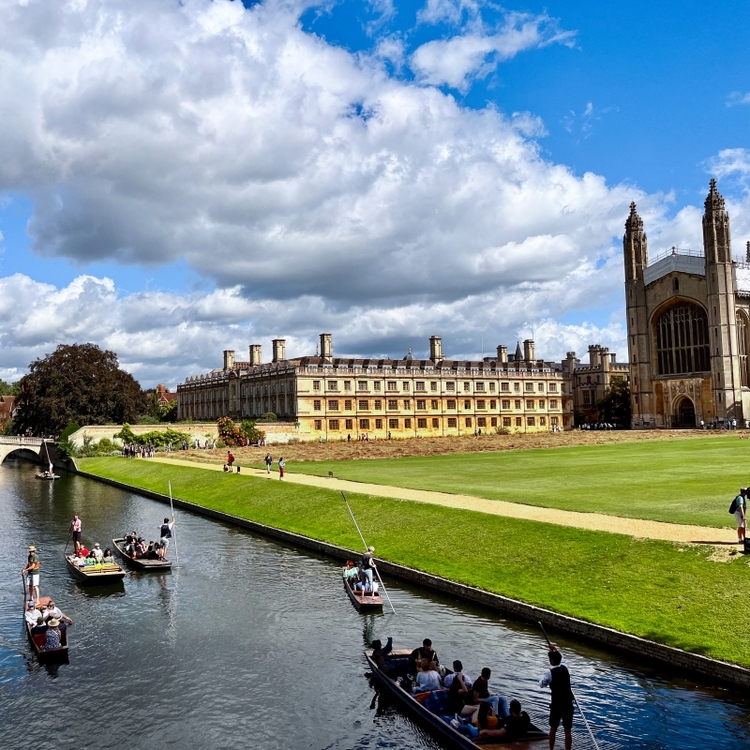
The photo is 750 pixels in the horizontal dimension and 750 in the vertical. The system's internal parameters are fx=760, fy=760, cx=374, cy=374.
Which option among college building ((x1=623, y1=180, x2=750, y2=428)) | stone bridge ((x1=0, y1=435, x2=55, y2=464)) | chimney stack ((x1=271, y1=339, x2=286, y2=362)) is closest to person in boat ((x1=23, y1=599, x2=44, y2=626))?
stone bridge ((x1=0, y1=435, x2=55, y2=464))

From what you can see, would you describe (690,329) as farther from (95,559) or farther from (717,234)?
(95,559)

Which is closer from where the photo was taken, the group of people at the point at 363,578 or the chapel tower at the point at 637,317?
the group of people at the point at 363,578

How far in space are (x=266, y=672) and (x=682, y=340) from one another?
4103 inches

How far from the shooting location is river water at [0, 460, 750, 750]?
527 inches

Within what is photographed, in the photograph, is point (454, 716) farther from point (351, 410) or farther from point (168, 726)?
point (351, 410)

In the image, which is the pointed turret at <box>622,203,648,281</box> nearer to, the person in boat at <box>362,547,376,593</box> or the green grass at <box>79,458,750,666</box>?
the green grass at <box>79,458,750,666</box>

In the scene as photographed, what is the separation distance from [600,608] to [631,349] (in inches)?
3963

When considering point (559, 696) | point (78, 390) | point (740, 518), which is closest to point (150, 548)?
point (559, 696)

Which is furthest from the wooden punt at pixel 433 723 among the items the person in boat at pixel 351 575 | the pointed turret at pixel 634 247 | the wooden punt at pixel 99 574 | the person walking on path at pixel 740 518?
the pointed turret at pixel 634 247

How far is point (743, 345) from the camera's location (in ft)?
344

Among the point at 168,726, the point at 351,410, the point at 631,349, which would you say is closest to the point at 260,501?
the point at 168,726

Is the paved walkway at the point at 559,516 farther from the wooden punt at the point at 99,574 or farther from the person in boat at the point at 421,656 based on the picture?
the wooden punt at the point at 99,574

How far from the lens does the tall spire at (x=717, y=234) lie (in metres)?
102

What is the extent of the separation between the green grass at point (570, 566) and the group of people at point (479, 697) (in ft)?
16.1
